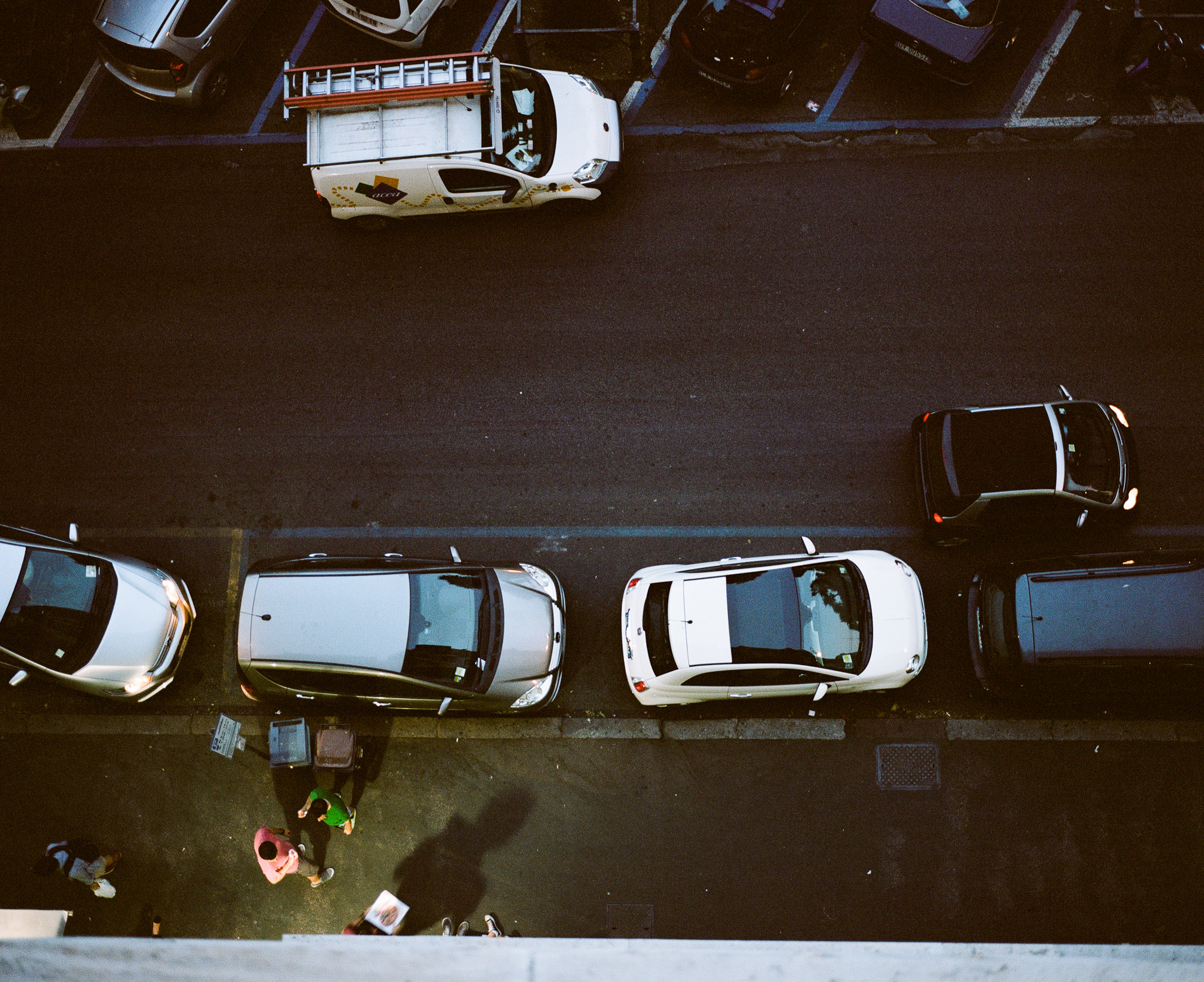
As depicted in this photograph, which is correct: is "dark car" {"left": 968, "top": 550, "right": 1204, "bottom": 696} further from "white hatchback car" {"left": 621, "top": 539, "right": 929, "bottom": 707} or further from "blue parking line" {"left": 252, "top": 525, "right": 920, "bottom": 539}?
"blue parking line" {"left": 252, "top": 525, "right": 920, "bottom": 539}

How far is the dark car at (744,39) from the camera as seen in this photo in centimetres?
914

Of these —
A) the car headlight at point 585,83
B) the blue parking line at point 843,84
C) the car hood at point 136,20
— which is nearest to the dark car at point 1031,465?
the blue parking line at point 843,84

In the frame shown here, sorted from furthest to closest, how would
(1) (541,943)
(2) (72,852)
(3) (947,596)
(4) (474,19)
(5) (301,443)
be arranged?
1. (4) (474,19)
2. (5) (301,443)
3. (3) (947,596)
4. (2) (72,852)
5. (1) (541,943)

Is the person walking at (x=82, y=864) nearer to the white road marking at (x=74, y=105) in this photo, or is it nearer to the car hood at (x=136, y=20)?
the white road marking at (x=74, y=105)

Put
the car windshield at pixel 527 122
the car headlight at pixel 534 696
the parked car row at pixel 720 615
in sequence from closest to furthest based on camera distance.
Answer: the parked car row at pixel 720 615, the car headlight at pixel 534 696, the car windshield at pixel 527 122

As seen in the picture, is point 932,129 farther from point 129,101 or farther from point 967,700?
point 129,101

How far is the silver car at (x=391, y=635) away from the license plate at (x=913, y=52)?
7923 millimetres

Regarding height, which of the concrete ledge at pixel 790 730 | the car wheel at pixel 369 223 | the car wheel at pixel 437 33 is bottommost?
the concrete ledge at pixel 790 730

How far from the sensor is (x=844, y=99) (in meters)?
9.81

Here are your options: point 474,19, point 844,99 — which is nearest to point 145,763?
point 474,19

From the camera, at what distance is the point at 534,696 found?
822 cm

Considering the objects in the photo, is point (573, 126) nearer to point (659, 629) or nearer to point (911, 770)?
point (659, 629)

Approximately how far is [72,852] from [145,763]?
1030 mm

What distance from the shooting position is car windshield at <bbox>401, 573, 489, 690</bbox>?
7.82 m
